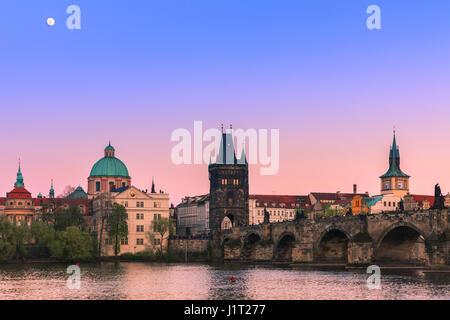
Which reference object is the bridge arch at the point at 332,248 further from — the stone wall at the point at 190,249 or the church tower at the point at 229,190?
the church tower at the point at 229,190

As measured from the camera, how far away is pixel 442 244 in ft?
283

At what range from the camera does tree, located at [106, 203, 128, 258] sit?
503 feet

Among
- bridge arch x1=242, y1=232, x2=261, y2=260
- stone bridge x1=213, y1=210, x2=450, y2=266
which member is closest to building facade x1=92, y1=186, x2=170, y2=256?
stone bridge x1=213, y1=210, x2=450, y2=266

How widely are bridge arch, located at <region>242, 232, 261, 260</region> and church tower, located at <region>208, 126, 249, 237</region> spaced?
2621 cm

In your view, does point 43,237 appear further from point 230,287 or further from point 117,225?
point 230,287

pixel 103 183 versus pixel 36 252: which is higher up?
pixel 103 183

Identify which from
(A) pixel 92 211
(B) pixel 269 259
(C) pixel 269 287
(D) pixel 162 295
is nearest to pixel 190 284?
(C) pixel 269 287

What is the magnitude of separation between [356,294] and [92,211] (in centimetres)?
12464

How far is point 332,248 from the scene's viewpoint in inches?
4811

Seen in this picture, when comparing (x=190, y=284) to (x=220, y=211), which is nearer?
(x=190, y=284)

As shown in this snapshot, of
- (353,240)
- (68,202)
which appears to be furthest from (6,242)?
(353,240)

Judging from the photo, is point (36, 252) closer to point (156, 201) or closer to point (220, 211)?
point (156, 201)

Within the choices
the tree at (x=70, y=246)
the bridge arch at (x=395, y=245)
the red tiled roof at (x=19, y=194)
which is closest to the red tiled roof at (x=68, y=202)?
the red tiled roof at (x=19, y=194)

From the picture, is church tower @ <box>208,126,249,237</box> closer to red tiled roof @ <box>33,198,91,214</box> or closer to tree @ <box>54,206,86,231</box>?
red tiled roof @ <box>33,198,91,214</box>
